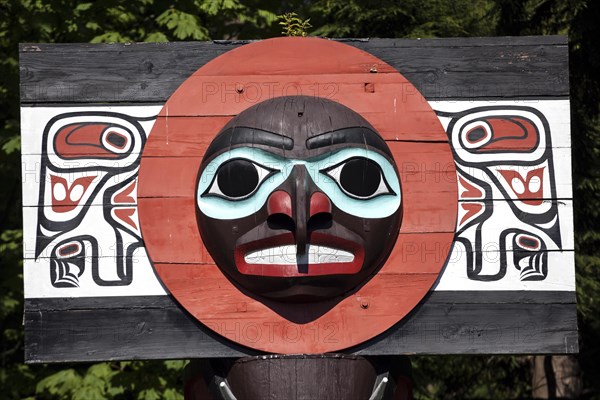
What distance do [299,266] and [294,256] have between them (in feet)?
0.21

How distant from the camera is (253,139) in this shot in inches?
261

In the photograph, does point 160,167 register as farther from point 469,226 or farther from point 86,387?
point 86,387

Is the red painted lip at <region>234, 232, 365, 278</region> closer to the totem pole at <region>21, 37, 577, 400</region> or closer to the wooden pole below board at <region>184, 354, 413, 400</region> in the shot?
the totem pole at <region>21, 37, 577, 400</region>

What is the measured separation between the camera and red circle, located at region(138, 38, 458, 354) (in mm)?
6656

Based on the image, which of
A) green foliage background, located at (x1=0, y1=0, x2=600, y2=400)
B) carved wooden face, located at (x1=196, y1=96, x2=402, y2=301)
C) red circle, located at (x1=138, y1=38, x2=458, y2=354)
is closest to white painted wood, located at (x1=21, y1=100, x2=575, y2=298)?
red circle, located at (x1=138, y1=38, x2=458, y2=354)

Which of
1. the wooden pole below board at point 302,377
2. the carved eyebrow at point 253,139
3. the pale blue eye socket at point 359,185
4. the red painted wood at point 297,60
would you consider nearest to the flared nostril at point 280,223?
the pale blue eye socket at point 359,185

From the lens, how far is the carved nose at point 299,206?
252 inches

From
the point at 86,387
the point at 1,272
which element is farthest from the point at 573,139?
the point at 1,272

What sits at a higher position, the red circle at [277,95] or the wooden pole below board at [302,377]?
the red circle at [277,95]

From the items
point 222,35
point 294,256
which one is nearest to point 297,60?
point 294,256

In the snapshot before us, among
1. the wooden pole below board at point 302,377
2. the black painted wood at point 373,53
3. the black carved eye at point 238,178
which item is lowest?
the wooden pole below board at point 302,377

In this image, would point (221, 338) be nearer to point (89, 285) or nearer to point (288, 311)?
point (288, 311)

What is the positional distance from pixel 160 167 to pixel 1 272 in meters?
6.84

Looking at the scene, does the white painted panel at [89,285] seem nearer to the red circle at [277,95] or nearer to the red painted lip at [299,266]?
the red circle at [277,95]
